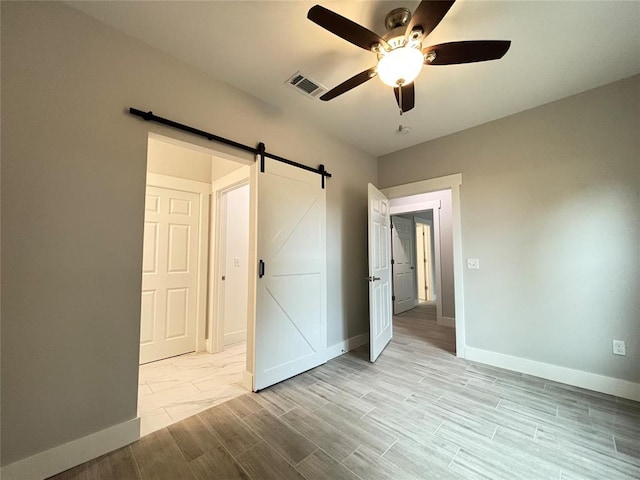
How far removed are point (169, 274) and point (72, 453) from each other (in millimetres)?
1921

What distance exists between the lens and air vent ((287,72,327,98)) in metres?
2.18

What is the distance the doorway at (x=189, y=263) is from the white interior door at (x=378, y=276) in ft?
4.97

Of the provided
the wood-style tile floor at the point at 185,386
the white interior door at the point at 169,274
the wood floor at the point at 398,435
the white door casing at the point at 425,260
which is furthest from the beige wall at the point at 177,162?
the white door casing at the point at 425,260

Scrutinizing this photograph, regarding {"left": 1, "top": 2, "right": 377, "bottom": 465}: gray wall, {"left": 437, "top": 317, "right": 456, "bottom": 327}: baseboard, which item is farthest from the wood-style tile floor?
{"left": 437, "top": 317, "right": 456, "bottom": 327}: baseboard

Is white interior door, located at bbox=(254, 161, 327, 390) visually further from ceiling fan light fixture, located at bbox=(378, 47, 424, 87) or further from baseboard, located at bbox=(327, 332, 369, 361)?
ceiling fan light fixture, located at bbox=(378, 47, 424, 87)

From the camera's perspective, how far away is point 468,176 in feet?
10.0

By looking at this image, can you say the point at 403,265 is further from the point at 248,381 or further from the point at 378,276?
the point at 248,381

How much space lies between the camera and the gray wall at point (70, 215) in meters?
1.36

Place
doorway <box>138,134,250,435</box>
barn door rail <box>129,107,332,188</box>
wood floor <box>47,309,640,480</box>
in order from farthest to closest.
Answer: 1. doorway <box>138,134,250,435</box>
2. barn door rail <box>129,107,332,188</box>
3. wood floor <box>47,309,640,480</box>

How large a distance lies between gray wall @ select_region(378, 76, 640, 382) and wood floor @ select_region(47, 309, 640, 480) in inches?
18.9

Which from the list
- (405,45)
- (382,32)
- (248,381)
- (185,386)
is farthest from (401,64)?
(185,386)

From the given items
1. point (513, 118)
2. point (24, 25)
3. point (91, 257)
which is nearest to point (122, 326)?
point (91, 257)

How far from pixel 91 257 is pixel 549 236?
153 inches

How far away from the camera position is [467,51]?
148cm
